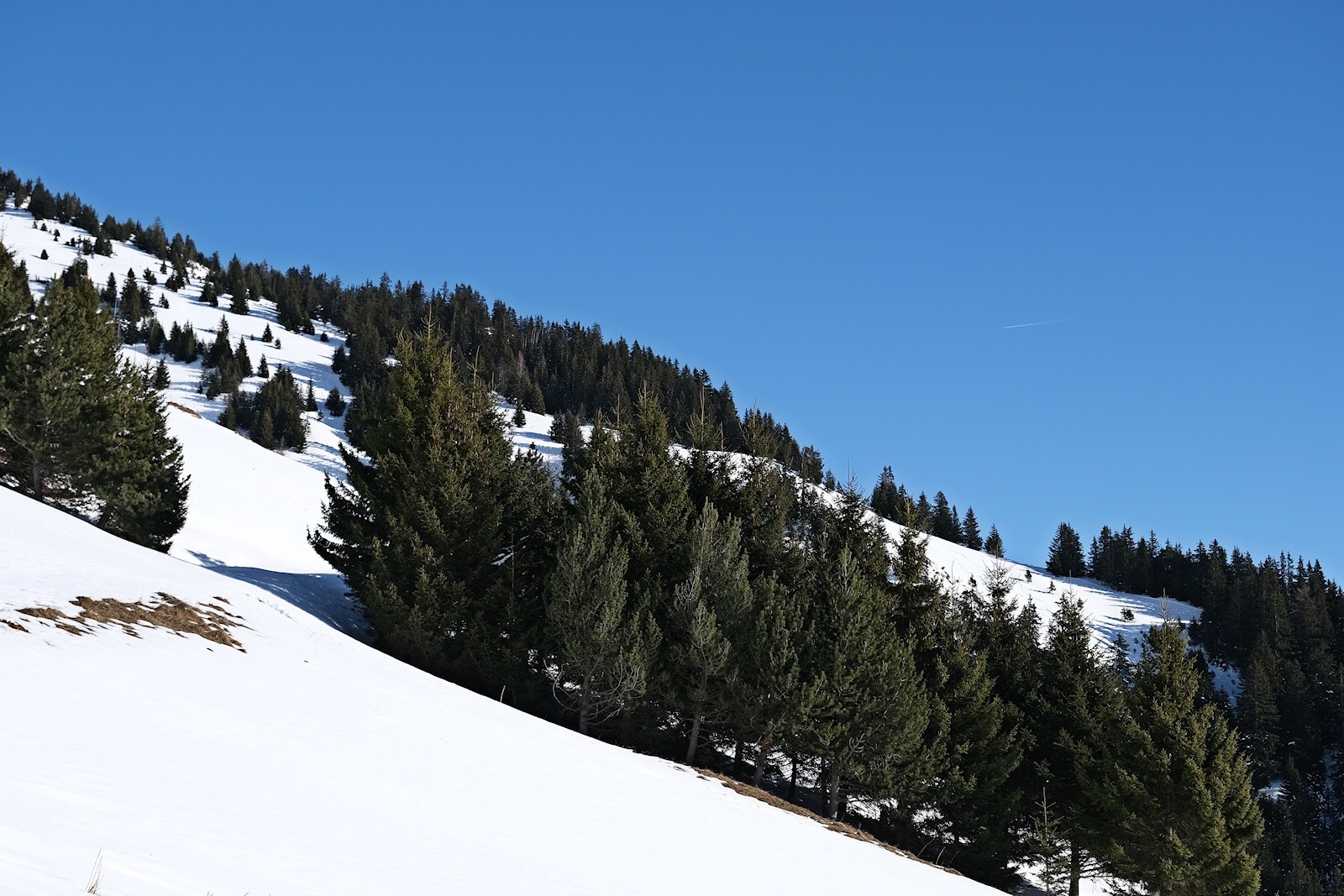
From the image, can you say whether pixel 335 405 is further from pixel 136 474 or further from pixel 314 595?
pixel 314 595

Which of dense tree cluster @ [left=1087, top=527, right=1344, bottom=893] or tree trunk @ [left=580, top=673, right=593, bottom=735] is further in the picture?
dense tree cluster @ [left=1087, top=527, right=1344, bottom=893]

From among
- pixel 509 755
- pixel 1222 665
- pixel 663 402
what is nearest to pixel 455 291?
pixel 663 402

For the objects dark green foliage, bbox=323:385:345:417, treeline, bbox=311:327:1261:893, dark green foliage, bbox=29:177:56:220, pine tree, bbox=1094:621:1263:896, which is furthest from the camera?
dark green foliage, bbox=29:177:56:220

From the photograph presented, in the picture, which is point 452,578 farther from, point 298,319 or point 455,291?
point 455,291

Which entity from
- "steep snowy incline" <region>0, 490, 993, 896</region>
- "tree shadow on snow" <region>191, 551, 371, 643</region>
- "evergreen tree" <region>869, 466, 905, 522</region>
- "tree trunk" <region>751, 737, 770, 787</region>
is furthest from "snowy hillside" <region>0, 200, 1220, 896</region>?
"evergreen tree" <region>869, 466, 905, 522</region>

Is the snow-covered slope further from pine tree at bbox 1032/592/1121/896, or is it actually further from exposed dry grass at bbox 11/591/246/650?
pine tree at bbox 1032/592/1121/896

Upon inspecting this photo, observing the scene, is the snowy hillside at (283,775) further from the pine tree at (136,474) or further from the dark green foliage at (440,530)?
the pine tree at (136,474)

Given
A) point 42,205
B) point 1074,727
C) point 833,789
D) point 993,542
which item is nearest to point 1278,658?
point 993,542

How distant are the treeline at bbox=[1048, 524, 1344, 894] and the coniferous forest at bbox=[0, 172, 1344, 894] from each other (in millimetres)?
43746

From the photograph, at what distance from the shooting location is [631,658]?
24344 mm

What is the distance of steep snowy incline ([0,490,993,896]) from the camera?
302 inches

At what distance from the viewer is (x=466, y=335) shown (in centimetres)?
12231

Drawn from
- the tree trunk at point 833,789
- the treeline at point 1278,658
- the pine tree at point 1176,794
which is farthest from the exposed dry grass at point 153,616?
the treeline at point 1278,658

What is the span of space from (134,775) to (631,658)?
16033mm
